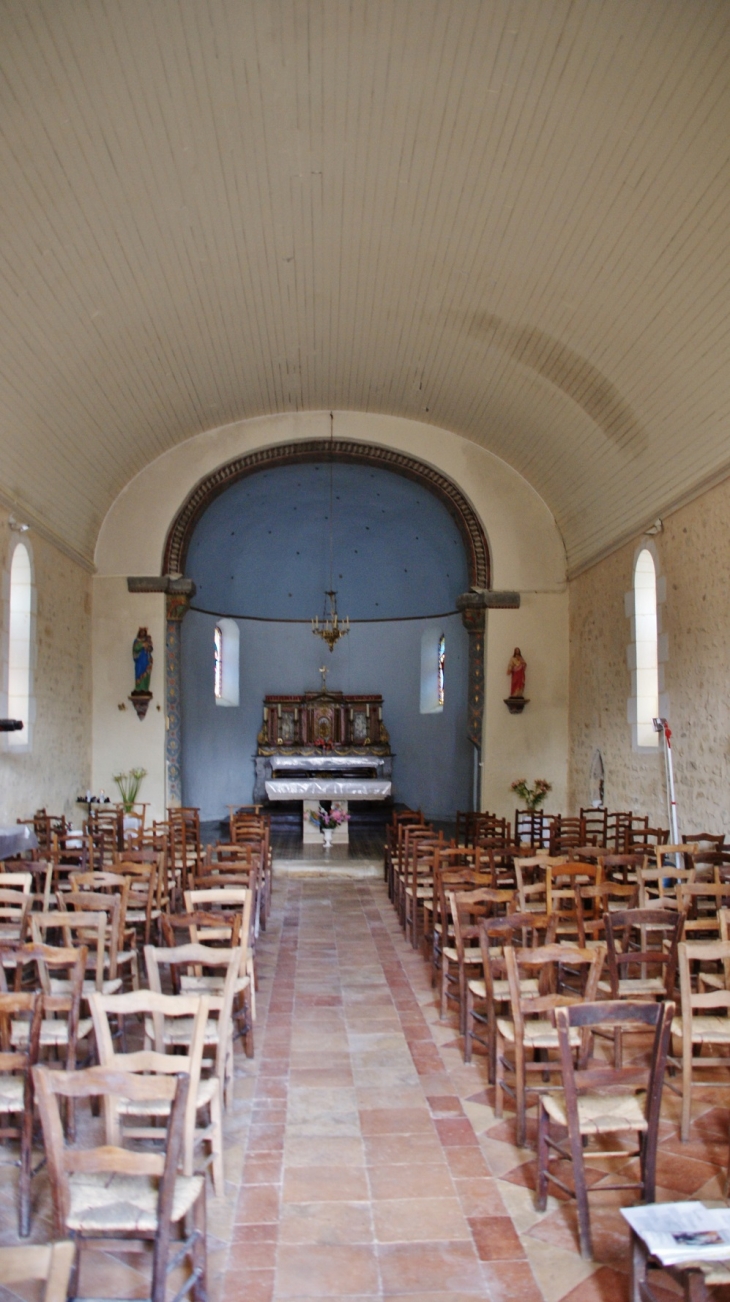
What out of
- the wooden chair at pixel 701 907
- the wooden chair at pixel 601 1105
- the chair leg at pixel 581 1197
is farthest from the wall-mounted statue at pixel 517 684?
the chair leg at pixel 581 1197

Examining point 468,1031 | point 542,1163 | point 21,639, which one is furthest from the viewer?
point 21,639

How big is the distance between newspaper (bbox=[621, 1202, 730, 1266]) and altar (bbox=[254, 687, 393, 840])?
621 inches

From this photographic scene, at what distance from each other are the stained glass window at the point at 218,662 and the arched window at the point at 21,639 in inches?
280

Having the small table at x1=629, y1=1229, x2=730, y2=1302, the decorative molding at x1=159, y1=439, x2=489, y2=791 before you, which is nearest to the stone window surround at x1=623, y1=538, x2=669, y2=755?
the decorative molding at x1=159, y1=439, x2=489, y2=791

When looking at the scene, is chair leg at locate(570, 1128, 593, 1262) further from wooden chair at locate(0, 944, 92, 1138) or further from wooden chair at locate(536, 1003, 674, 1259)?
wooden chair at locate(0, 944, 92, 1138)

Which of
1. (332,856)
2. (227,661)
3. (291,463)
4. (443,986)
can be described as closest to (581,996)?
(443,986)

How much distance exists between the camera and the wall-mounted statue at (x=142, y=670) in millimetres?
16312

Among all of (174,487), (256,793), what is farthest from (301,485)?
(256,793)

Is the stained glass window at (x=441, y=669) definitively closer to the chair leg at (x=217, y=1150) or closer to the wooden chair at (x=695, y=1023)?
the wooden chair at (x=695, y=1023)

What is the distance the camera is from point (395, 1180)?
4430 millimetres

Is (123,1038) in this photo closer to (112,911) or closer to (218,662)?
(112,911)

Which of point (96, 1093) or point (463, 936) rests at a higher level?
point (96, 1093)

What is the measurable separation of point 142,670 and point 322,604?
6.20m

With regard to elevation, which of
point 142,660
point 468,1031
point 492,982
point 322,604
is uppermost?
point 322,604
